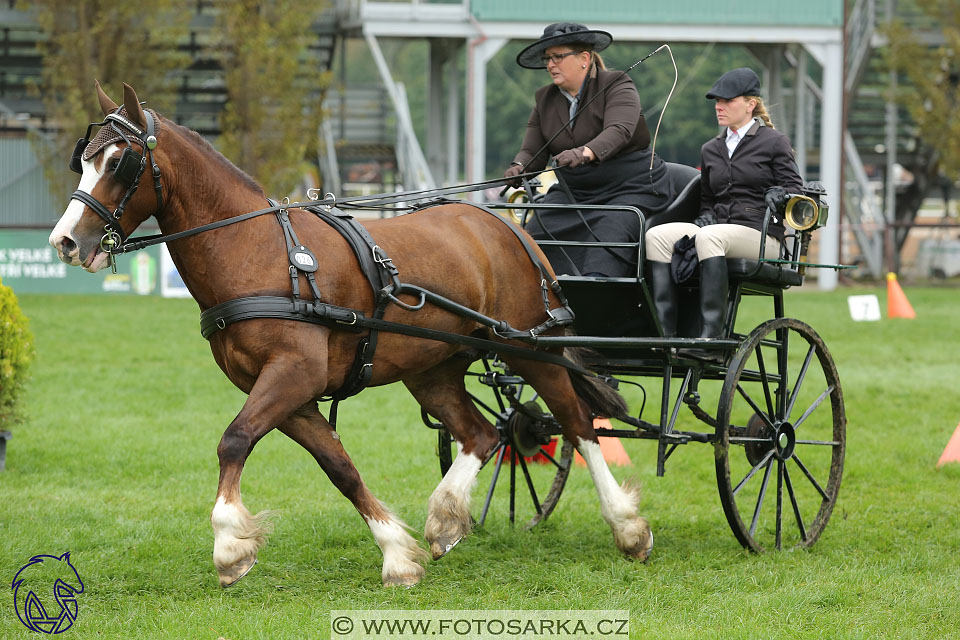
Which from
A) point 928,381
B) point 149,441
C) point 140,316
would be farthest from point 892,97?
point 149,441

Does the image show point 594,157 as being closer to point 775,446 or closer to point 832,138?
point 775,446

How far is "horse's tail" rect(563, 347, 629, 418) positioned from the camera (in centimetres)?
561

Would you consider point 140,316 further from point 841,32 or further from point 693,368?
point 841,32

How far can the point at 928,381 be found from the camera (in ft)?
37.3

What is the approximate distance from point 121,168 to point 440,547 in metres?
2.20

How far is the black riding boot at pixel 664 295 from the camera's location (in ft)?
18.1

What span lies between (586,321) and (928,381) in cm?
692

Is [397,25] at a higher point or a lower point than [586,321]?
higher

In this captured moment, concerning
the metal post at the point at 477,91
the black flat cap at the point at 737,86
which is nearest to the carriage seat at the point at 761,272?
the black flat cap at the point at 737,86

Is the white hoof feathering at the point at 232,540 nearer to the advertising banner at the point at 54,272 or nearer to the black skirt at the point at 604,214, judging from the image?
the black skirt at the point at 604,214

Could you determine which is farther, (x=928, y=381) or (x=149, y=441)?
(x=928, y=381)

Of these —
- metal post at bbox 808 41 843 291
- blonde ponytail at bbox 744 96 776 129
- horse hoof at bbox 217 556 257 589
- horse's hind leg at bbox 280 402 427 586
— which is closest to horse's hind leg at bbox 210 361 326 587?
horse hoof at bbox 217 556 257 589

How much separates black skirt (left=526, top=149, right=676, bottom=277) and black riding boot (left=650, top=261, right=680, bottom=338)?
0.37ft

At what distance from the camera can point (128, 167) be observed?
420cm
